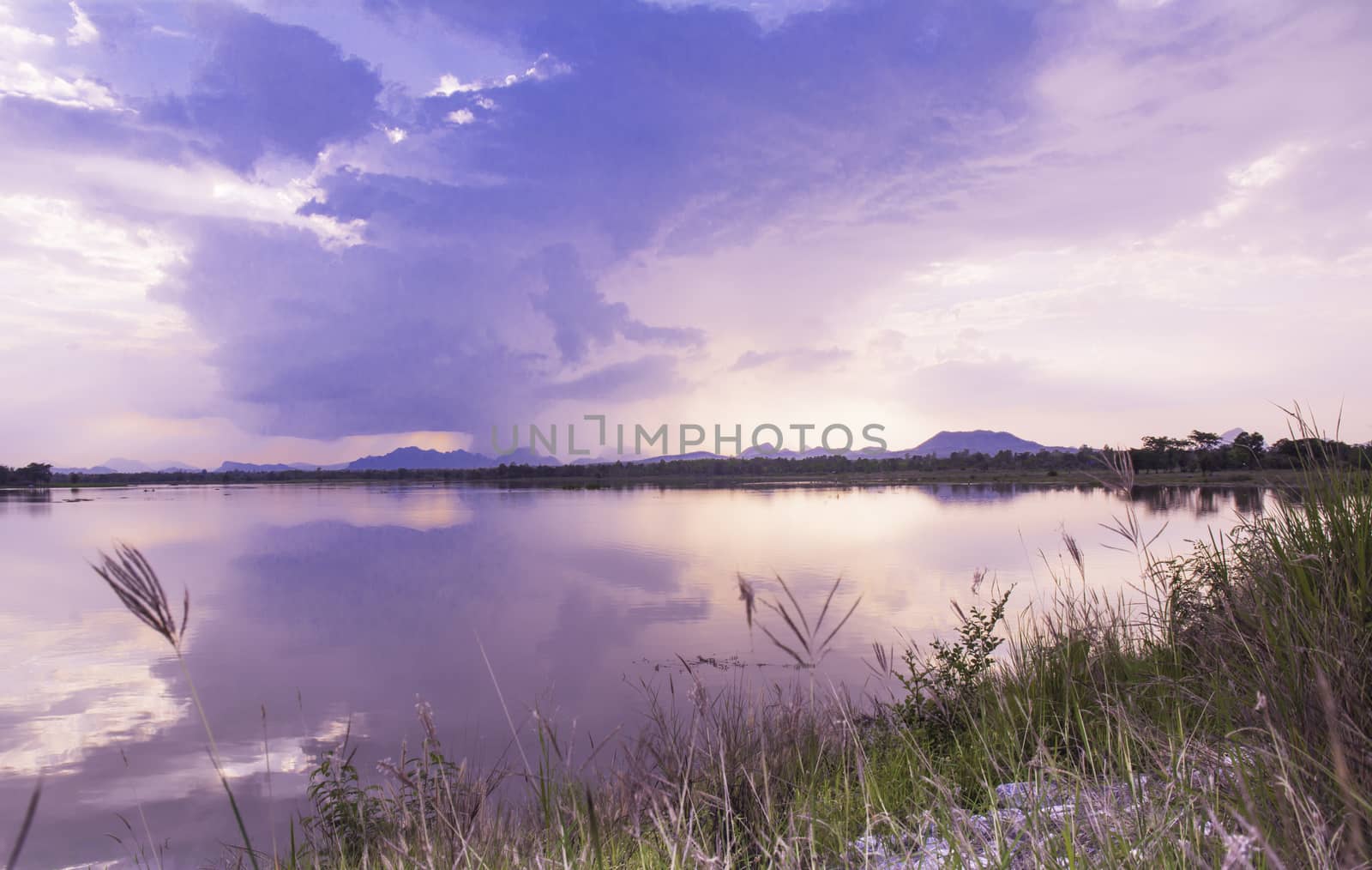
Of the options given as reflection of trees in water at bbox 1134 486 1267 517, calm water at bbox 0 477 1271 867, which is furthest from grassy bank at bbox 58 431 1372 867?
reflection of trees in water at bbox 1134 486 1267 517

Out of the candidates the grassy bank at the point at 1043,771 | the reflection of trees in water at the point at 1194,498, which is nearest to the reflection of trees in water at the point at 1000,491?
the reflection of trees in water at the point at 1194,498

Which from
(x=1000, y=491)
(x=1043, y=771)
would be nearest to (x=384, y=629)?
(x=1043, y=771)

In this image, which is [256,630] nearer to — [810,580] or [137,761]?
[137,761]

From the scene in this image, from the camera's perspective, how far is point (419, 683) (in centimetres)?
1108

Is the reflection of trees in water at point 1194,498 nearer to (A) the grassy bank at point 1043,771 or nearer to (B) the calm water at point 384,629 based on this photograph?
(B) the calm water at point 384,629

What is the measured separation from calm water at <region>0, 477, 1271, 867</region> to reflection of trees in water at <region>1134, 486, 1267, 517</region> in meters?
0.91

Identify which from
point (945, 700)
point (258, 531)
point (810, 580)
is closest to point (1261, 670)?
point (945, 700)

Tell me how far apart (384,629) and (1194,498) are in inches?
1661

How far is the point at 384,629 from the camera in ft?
49.2

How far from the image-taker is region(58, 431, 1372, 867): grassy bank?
2.16 m

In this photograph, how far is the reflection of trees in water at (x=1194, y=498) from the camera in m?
31.6

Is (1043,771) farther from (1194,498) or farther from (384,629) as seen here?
(1194,498)

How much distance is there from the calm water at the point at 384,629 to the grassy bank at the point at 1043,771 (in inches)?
35.5

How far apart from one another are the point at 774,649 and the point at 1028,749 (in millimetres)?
7806
